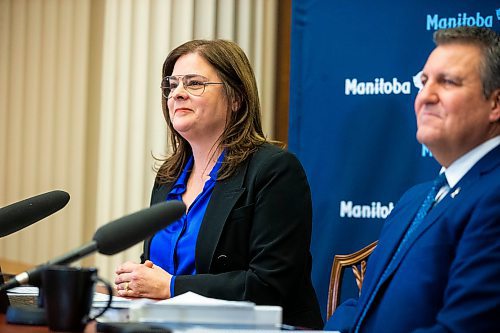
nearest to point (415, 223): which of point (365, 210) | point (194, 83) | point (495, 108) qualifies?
point (495, 108)

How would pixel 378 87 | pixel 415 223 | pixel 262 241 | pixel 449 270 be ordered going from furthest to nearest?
pixel 378 87 < pixel 262 241 < pixel 415 223 < pixel 449 270

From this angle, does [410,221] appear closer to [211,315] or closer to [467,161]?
[467,161]

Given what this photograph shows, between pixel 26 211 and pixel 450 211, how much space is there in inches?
45.0

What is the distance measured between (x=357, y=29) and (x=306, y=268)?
4.08 ft

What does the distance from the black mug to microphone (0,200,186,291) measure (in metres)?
0.02

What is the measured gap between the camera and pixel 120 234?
1921mm

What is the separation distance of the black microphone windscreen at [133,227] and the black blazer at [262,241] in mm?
818

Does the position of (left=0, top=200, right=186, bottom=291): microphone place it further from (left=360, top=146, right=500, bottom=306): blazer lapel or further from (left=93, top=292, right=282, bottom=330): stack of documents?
(left=360, top=146, right=500, bottom=306): blazer lapel

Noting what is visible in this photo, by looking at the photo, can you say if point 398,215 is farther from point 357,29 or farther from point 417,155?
point 357,29

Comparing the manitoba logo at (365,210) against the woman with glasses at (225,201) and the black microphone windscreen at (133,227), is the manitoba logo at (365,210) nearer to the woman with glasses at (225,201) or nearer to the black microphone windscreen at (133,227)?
the woman with glasses at (225,201)

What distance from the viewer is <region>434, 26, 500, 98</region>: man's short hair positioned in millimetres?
2143

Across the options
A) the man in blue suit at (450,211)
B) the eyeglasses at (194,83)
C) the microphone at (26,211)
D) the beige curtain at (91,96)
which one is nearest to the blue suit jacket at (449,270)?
the man in blue suit at (450,211)

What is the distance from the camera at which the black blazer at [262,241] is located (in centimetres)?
279

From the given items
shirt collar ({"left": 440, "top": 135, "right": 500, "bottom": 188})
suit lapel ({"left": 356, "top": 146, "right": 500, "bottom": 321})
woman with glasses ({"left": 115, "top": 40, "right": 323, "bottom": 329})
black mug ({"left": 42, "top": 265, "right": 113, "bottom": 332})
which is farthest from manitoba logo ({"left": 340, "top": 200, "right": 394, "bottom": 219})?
black mug ({"left": 42, "top": 265, "right": 113, "bottom": 332})
